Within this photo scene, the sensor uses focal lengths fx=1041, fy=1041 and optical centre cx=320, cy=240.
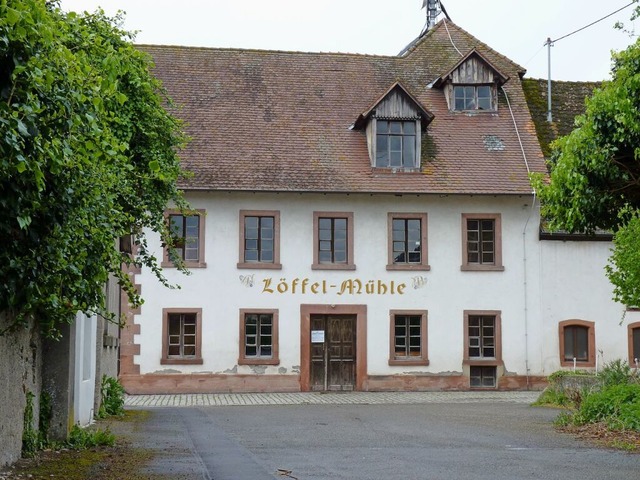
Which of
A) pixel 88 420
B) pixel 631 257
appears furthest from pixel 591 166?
pixel 631 257

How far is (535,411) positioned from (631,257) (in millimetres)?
5186

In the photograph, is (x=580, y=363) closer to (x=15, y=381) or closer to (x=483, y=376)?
(x=483, y=376)

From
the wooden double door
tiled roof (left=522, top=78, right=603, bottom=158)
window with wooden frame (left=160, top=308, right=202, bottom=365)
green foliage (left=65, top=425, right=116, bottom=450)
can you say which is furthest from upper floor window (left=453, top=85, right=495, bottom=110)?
green foliage (left=65, top=425, right=116, bottom=450)

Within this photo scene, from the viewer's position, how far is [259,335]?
3041 cm

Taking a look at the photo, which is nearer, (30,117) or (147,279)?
(30,117)

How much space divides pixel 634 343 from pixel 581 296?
7.30 feet

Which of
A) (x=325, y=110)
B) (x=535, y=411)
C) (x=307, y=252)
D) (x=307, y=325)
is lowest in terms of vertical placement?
(x=535, y=411)

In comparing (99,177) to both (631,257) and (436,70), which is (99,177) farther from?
(436,70)

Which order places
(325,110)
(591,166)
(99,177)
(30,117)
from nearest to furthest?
1. (30,117)
2. (99,177)
3. (591,166)
4. (325,110)

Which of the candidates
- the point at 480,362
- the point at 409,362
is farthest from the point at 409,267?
the point at 480,362

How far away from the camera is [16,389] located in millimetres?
10539

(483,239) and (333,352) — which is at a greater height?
(483,239)

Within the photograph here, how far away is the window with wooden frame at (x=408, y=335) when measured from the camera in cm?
3070

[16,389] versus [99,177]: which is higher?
[99,177]
